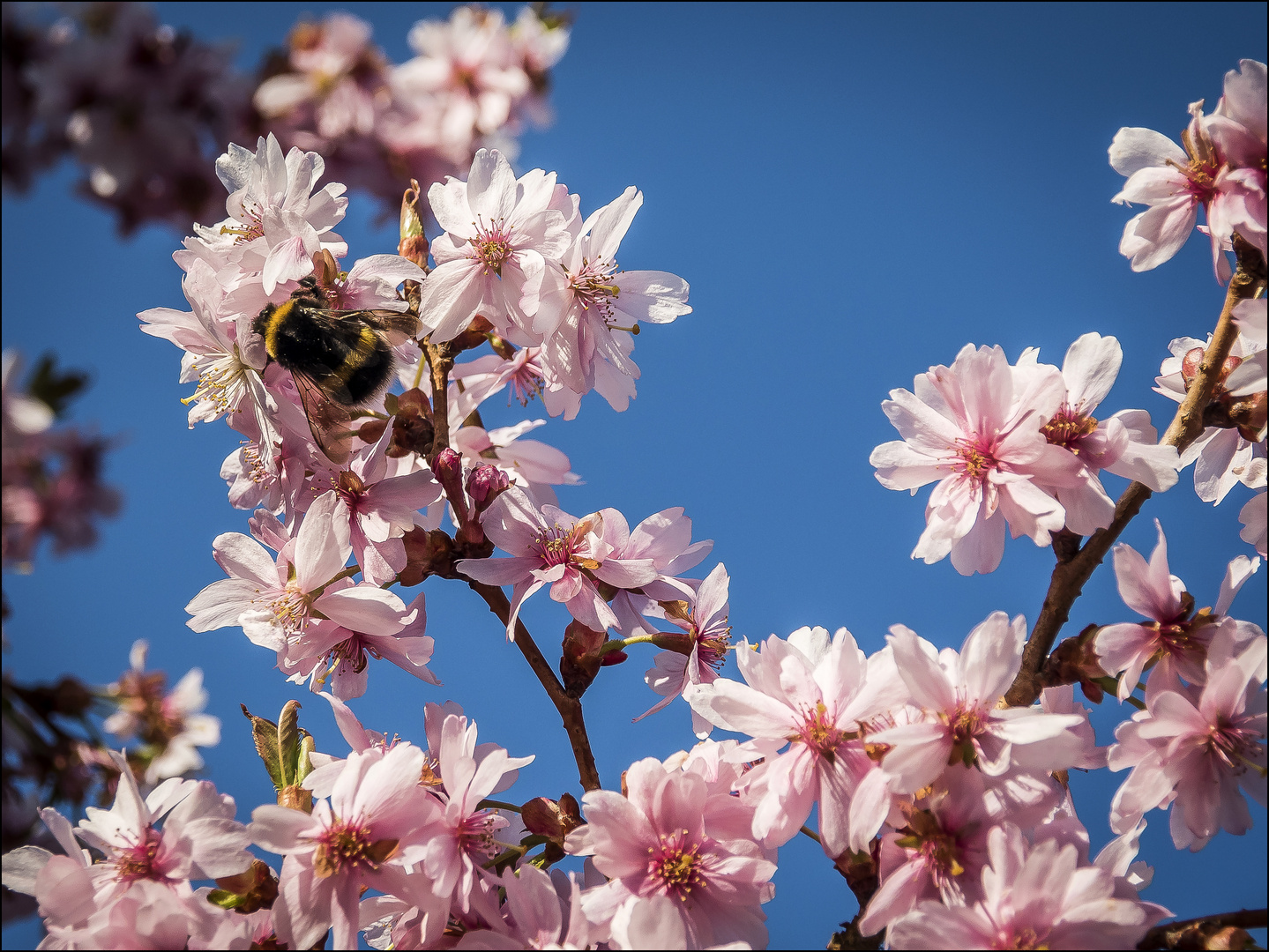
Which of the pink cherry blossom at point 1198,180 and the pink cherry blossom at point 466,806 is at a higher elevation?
the pink cherry blossom at point 1198,180

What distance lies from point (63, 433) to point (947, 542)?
418 cm

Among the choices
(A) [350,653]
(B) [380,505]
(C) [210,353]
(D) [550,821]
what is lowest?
(D) [550,821]

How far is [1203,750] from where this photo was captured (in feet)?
2.93

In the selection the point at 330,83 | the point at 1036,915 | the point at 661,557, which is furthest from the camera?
the point at 330,83

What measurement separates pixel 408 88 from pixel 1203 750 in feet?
13.0

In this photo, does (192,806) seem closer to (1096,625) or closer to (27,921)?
(1096,625)

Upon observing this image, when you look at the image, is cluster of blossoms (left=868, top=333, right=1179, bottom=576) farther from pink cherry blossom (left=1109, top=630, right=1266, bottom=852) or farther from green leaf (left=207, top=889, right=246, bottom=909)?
green leaf (left=207, top=889, right=246, bottom=909)

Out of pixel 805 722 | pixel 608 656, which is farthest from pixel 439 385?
pixel 805 722

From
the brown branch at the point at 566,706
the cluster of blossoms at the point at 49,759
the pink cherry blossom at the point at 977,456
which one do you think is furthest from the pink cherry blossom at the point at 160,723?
the pink cherry blossom at the point at 977,456

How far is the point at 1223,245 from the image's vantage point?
997 mm

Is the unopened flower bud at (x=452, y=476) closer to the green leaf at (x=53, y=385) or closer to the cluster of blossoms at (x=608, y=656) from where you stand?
the cluster of blossoms at (x=608, y=656)

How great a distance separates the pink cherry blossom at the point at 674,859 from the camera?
901 millimetres

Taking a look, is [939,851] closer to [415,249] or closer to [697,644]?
[697,644]

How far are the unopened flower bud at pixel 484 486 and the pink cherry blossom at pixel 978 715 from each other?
1.77 ft
